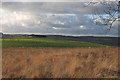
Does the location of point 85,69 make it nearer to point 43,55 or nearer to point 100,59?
point 100,59

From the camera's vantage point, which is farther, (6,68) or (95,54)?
(95,54)

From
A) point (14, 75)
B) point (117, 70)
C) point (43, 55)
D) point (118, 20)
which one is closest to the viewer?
point (14, 75)

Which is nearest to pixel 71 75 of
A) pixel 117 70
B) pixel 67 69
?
pixel 67 69

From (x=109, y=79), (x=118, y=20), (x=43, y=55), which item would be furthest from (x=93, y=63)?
(x=118, y=20)

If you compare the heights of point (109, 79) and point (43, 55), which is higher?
point (43, 55)

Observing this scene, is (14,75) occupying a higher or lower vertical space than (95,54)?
lower

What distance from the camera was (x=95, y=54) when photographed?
1315 centimetres

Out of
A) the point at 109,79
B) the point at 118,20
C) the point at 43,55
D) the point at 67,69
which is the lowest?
the point at 109,79

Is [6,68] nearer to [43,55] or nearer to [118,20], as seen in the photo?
[43,55]

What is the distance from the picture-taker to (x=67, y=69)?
10219mm

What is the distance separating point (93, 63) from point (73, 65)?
6.38ft

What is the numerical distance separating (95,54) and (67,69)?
4.14 meters

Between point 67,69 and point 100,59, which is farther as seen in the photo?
point 100,59

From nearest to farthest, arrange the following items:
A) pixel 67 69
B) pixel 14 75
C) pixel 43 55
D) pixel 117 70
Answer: pixel 14 75, pixel 67 69, pixel 43 55, pixel 117 70
